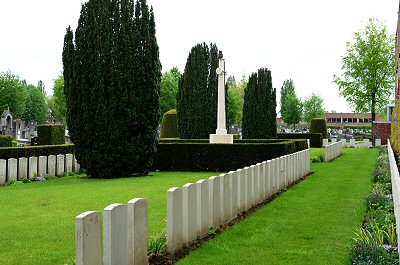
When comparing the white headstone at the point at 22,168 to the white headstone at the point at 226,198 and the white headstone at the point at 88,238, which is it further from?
the white headstone at the point at 88,238

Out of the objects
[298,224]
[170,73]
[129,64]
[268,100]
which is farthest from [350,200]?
[170,73]

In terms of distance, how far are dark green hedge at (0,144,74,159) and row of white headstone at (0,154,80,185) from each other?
12.5 inches

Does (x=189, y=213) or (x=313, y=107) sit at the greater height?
(x=313, y=107)

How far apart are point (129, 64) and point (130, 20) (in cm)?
152

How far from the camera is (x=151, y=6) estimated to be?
16844 mm

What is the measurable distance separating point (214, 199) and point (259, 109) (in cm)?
2515

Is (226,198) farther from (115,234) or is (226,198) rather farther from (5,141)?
(5,141)

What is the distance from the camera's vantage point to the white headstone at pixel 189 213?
6.23 metres

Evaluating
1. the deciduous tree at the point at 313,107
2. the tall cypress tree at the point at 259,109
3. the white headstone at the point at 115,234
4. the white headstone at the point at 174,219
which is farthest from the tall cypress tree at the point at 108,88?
the deciduous tree at the point at 313,107

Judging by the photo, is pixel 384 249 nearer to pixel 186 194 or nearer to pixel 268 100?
pixel 186 194

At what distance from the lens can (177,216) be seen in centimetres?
602

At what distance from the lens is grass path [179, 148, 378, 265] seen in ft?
19.7

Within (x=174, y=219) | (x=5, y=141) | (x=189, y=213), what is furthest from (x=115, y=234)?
(x=5, y=141)

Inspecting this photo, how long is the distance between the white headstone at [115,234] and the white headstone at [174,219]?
4.04ft
